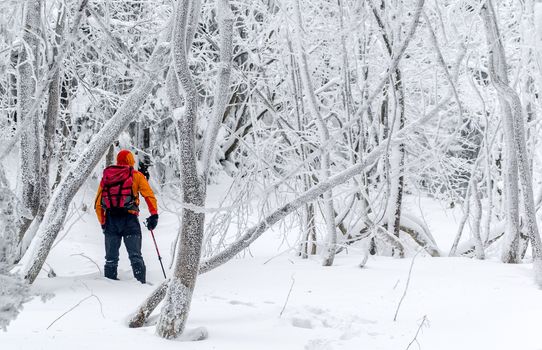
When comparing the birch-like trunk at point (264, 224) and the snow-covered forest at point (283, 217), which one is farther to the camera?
the birch-like trunk at point (264, 224)

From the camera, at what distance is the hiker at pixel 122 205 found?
6.47m

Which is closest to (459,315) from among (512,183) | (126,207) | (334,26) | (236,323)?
(236,323)

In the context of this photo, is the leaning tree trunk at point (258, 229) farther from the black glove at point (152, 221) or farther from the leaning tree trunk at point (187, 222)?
the black glove at point (152, 221)

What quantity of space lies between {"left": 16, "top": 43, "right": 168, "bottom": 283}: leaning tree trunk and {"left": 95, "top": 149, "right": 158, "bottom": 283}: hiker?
4.02 feet

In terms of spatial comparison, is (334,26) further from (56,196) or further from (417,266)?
(56,196)

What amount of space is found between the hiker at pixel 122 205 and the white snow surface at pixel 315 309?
328mm

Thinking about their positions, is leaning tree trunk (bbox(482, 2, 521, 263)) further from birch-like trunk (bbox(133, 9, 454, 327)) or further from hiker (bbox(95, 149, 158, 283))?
hiker (bbox(95, 149, 158, 283))

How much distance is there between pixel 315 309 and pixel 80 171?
2311 millimetres

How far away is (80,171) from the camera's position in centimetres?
524

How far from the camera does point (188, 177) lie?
147 inches

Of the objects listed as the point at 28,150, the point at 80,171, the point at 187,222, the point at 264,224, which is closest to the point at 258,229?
the point at 264,224

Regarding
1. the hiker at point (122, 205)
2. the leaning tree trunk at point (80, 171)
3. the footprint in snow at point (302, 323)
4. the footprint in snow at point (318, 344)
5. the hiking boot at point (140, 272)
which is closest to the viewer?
the footprint in snow at point (318, 344)

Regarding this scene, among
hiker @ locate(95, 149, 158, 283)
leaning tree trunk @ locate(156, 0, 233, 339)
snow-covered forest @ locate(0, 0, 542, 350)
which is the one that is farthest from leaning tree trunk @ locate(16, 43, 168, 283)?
leaning tree trunk @ locate(156, 0, 233, 339)

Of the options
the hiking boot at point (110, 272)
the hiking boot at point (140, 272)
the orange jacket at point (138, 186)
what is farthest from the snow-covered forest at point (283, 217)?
the orange jacket at point (138, 186)
